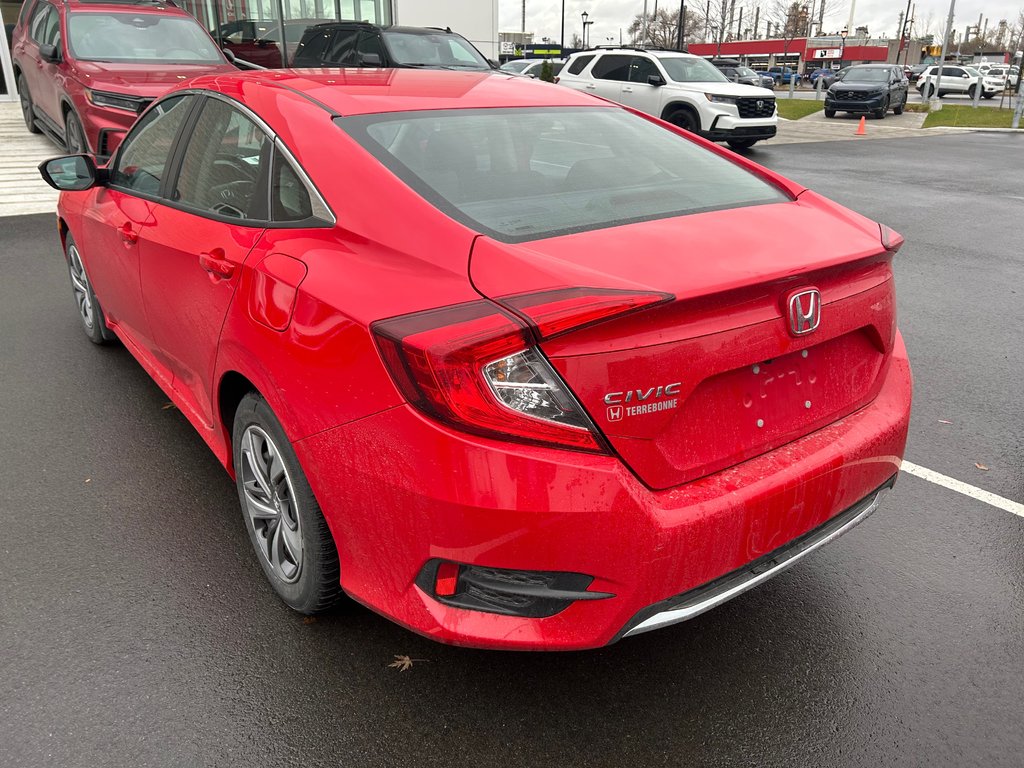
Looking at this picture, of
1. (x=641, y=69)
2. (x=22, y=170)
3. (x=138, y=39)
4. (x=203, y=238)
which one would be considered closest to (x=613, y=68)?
(x=641, y=69)

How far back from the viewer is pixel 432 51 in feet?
42.5

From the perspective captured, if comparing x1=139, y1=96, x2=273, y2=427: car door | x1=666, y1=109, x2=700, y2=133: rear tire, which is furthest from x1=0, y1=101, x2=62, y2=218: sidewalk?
x1=666, y1=109, x2=700, y2=133: rear tire

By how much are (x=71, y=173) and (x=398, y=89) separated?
6.16 ft

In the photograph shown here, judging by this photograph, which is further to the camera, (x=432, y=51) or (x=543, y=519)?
(x=432, y=51)

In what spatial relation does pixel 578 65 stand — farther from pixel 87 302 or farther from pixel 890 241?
pixel 890 241

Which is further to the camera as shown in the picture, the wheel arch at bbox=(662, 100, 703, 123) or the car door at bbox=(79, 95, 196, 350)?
the wheel arch at bbox=(662, 100, 703, 123)

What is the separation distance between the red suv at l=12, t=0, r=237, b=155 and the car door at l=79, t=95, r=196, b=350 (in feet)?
15.0

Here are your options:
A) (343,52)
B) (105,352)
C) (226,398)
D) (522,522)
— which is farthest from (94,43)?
(522,522)

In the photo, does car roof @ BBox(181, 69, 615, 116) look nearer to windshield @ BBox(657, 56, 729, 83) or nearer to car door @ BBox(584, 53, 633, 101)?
windshield @ BBox(657, 56, 729, 83)

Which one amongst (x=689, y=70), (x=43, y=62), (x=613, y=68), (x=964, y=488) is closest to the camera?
(x=964, y=488)

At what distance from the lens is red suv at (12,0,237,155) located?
8688 millimetres

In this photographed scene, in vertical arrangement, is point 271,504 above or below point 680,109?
below

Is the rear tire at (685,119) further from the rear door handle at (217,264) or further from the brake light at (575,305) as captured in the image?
the brake light at (575,305)

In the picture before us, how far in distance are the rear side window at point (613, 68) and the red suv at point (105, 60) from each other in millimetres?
9008
